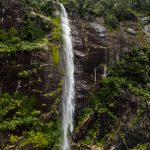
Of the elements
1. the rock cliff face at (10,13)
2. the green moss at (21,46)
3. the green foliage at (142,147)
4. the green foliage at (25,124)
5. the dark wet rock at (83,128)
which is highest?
the rock cliff face at (10,13)

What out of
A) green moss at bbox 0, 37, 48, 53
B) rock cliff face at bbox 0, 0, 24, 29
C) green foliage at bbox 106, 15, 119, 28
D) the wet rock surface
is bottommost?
the wet rock surface

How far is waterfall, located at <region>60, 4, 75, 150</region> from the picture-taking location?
2430cm

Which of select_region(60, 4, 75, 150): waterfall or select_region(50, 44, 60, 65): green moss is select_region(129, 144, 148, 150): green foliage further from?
select_region(50, 44, 60, 65): green moss

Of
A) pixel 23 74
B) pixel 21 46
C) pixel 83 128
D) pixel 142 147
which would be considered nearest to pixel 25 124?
pixel 23 74

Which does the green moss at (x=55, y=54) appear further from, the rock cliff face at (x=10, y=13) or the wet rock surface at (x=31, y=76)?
the rock cliff face at (x=10, y=13)

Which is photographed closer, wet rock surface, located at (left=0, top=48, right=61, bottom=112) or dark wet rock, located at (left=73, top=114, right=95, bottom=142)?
wet rock surface, located at (left=0, top=48, right=61, bottom=112)

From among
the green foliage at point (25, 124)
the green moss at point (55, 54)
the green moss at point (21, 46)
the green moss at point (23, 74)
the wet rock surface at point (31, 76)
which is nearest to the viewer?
the green foliage at point (25, 124)

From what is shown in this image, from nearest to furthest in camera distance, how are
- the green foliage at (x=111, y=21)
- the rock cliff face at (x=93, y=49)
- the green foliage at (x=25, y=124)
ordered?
the green foliage at (x=25, y=124) < the rock cliff face at (x=93, y=49) < the green foliage at (x=111, y=21)

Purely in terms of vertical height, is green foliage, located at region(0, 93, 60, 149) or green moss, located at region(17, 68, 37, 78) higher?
green moss, located at region(17, 68, 37, 78)

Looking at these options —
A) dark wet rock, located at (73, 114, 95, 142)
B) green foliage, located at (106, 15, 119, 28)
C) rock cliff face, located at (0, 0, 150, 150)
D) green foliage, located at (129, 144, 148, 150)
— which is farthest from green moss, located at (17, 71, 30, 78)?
green foliage, located at (106, 15, 119, 28)

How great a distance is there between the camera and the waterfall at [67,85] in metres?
24.3

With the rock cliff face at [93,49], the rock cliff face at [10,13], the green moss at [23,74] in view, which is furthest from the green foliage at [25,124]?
the rock cliff face at [10,13]

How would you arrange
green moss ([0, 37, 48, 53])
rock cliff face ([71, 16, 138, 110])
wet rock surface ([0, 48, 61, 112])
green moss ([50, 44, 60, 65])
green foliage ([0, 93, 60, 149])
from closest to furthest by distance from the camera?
1. green foliage ([0, 93, 60, 149])
2. wet rock surface ([0, 48, 61, 112])
3. green moss ([0, 37, 48, 53])
4. green moss ([50, 44, 60, 65])
5. rock cliff face ([71, 16, 138, 110])

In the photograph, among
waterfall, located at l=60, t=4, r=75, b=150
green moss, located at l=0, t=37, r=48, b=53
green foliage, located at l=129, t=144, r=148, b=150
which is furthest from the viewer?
green foliage, located at l=129, t=144, r=148, b=150
